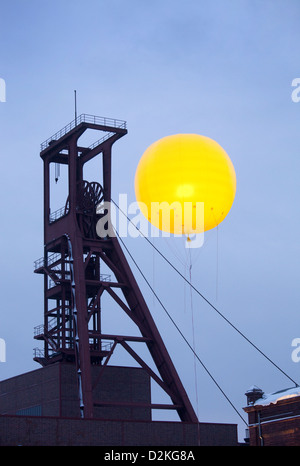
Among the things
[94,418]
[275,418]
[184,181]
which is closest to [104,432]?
[94,418]

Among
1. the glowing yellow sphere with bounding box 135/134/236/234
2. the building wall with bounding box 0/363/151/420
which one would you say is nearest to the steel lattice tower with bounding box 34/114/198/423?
the building wall with bounding box 0/363/151/420

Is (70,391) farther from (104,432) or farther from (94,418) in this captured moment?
(104,432)

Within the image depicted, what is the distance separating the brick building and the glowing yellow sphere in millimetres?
19006

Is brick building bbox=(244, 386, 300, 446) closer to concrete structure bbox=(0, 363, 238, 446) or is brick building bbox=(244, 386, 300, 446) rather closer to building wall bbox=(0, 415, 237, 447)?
concrete structure bbox=(0, 363, 238, 446)

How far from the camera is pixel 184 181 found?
23922 mm

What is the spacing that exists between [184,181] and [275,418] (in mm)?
21157

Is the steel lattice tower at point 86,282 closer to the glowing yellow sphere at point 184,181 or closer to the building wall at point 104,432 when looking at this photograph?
the building wall at point 104,432

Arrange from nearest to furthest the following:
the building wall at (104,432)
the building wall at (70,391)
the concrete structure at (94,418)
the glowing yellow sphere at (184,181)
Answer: the glowing yellow sphere at (184,181) → the building wall at (104,432) → the concrete structure at (94,418) → the building wall at (70,391)

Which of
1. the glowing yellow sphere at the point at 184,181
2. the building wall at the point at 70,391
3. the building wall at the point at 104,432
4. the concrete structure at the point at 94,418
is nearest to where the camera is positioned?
the glowing yellow sphere at the point at 184,181

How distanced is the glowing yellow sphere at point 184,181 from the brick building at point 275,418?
19006 millimetres

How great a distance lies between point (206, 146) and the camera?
24406 mm

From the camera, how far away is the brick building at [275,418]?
41.3 meters

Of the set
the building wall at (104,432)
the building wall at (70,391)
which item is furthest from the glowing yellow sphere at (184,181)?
the building wall at (70,391)
